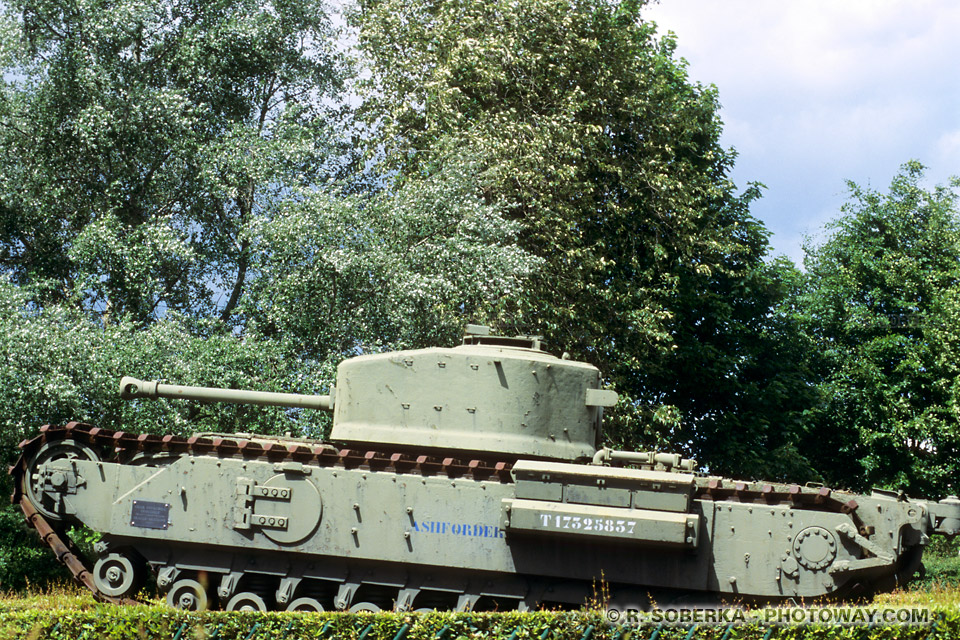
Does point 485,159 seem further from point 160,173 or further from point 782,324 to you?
point 782,324

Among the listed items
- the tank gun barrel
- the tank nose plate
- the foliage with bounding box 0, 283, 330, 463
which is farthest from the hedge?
the foliage with bounding box 0, 283, 330, 463

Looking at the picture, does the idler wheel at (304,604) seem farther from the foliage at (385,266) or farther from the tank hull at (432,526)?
the foliage at (385,266)

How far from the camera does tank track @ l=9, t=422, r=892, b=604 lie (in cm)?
1074

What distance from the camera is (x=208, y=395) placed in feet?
40.8

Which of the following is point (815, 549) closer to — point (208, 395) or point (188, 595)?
point (188, 595)

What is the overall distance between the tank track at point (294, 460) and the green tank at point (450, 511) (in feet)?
0.08

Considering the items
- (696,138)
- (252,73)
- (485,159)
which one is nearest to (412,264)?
(485,159)

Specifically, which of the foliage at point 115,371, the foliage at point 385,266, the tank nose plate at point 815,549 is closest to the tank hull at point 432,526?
the tank nose plate at point 815,549

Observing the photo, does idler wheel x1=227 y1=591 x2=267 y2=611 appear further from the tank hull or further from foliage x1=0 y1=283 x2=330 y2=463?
foliage x1=0 y1=283 x2=330 y2=463

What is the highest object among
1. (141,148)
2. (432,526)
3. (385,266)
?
(141,148)

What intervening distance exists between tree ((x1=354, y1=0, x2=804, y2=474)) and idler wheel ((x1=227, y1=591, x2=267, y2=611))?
30.3 ft

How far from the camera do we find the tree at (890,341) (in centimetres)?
2762

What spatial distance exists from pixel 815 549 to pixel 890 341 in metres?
20.5

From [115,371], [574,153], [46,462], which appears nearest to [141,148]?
[115,371]
